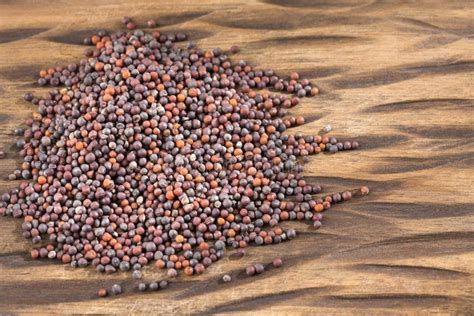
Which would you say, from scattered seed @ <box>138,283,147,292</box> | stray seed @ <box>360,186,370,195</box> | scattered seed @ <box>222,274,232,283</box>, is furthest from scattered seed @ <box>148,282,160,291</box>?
stray seed @ <box>360,186,370,195</box>

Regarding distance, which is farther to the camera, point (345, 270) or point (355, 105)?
point (355, 105)

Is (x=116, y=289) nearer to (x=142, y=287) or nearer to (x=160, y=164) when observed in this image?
(x=142, y=287)

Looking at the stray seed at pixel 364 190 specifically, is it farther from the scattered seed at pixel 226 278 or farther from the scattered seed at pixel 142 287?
the scattered seed at pixel 142 287

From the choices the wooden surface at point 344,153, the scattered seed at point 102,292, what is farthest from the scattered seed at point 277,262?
the scattered seed at point 102,292

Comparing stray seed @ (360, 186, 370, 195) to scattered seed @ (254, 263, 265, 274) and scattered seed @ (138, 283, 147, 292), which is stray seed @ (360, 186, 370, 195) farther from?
scattered seed @ (138, 283, 147, 292)

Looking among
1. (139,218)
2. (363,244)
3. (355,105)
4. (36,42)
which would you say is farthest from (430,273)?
(36,42)

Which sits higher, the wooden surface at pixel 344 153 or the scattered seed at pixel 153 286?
the wooden surface at pixel 344 153

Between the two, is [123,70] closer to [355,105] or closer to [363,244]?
[355,105]
